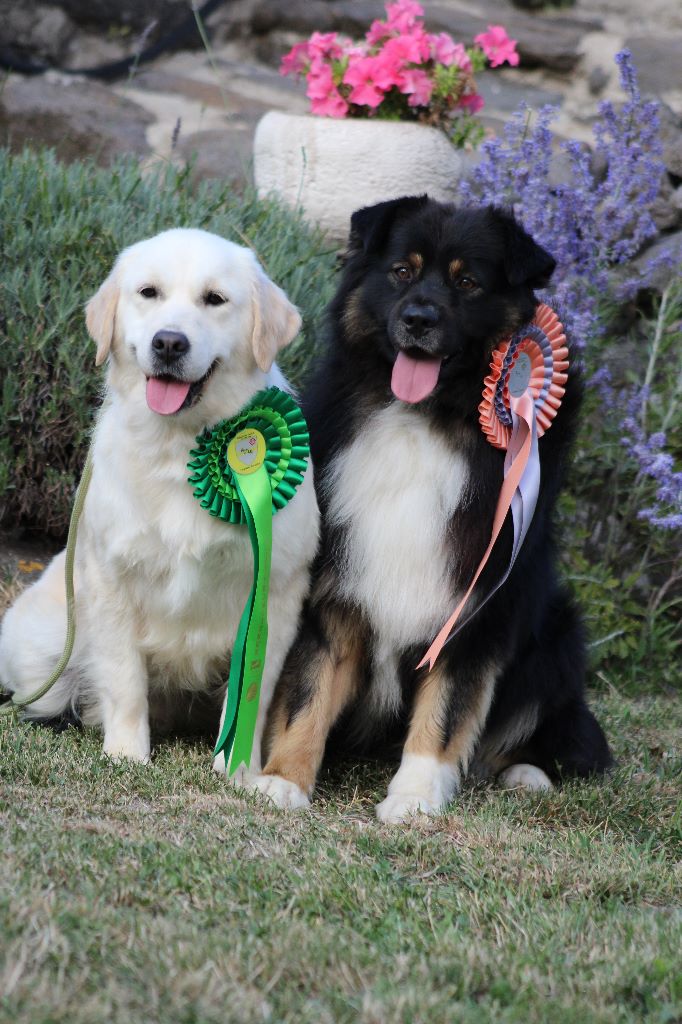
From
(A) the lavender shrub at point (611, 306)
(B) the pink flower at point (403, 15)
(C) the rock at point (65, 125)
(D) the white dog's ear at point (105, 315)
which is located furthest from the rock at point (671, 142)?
(D) the white dog's ear at point (105, 315)

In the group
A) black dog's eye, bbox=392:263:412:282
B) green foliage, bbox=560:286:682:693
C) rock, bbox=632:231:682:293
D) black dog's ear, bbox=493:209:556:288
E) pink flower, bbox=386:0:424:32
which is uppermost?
pink flower, bbox=386:0:424:32

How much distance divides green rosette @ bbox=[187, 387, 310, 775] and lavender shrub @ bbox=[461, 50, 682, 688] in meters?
1.86

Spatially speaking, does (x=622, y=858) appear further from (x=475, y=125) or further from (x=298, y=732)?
(x=475, y=125)

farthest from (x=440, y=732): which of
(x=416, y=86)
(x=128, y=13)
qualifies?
(x=128, y=13)

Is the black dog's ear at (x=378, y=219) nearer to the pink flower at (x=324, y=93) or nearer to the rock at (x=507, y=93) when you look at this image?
the pink flower at (x=324, y=93)

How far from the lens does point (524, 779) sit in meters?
3.44

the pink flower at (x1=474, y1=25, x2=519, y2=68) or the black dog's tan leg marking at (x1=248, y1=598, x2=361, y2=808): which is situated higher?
the pink flower at (x1=474, y1=25, x2=519, y2=68)

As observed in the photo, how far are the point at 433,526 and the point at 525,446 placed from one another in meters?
0.32

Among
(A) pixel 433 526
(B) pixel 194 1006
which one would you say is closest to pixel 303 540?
(A) pixel 433 526

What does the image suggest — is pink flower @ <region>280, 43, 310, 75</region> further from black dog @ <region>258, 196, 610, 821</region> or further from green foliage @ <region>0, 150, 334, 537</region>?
black dog @ <region>258, 196, 610, 821</region>

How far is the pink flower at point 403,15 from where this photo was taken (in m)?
5.20

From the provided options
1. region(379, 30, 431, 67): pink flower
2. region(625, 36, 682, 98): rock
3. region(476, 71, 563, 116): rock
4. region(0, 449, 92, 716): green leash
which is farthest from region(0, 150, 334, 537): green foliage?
region(625, 36, 682, 98): rock

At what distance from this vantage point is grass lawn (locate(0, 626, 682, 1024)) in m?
1.85

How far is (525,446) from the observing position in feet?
10.0
